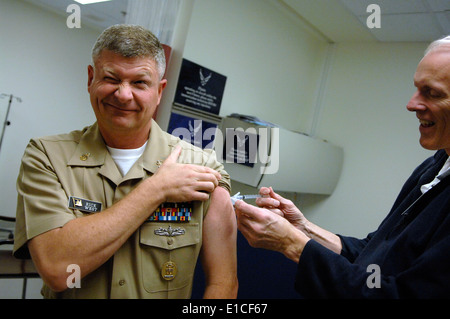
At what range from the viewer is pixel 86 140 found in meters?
1.35

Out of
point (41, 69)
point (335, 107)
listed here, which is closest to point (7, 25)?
point (41, 69)

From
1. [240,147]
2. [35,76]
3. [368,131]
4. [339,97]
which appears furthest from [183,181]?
[35,76]

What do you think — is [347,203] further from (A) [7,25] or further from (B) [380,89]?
(A) [7,25]

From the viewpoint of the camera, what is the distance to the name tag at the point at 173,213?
129 centimetres

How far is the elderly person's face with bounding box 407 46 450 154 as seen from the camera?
3.82 ft

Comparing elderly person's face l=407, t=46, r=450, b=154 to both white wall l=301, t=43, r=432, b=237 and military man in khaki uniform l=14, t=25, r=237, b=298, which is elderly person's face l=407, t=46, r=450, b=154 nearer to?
military man in khaki uniform l=14, t=25, r=237, b=298

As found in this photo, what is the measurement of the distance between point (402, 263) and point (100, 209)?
1025 mm

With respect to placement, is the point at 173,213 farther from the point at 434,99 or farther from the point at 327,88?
the point at 327,88

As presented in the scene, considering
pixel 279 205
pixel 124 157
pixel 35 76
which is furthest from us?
pixel 35 76

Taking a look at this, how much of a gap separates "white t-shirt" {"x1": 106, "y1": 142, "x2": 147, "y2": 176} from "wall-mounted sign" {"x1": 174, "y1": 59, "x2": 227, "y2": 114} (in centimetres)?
144

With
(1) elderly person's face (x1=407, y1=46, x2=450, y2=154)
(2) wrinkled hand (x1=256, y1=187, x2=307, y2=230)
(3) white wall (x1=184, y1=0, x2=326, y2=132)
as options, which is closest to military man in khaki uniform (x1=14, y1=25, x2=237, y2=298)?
(2) wrinkled hand (x1=256, y1=187, x2=307, y2=230)

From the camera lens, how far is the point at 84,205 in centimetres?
122

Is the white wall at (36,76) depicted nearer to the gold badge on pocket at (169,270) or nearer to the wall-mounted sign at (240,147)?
the wall-mounted sign at (240,147)

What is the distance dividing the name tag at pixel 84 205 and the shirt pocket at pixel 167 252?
0.17 metres
